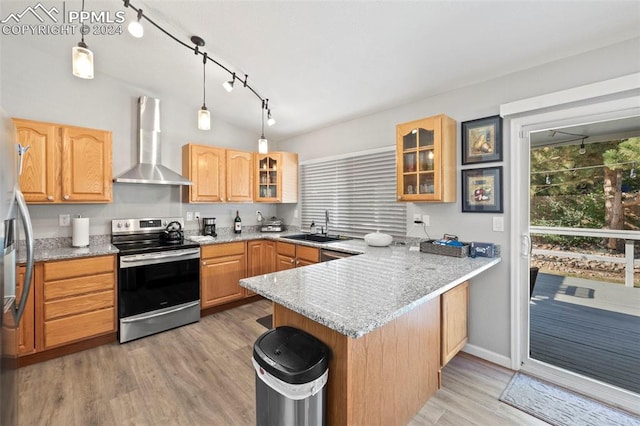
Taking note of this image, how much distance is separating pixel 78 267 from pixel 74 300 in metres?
0.31

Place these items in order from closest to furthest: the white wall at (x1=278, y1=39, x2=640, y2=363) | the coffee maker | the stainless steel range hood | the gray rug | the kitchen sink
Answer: the gray rug, the white wall at (x1=278, y1=39, x2=640, y2=363), the stainless steel range hood, the kitchen sink, the coffee maker

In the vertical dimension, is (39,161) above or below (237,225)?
above

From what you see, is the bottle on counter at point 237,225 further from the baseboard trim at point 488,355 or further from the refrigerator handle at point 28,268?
the baseboard trim at point 488,355

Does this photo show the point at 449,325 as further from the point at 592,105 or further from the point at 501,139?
the point at 592,105

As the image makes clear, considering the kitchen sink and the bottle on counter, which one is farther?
the bottle on counter

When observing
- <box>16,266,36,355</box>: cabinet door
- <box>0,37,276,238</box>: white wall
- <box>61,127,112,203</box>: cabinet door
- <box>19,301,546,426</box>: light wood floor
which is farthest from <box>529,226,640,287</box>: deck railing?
<box>16,266,36,355</box>: cabinet door

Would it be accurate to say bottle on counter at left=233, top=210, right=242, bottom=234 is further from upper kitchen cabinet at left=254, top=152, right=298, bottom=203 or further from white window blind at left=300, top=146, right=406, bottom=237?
white window blind at left=300, top=146, right=406, bottom=237

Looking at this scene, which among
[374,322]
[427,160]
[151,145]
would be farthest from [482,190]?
[151,145]

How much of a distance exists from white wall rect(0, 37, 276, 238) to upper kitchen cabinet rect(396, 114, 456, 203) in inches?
109

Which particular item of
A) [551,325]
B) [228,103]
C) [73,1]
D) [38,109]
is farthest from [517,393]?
[38,109]

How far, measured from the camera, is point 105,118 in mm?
3221

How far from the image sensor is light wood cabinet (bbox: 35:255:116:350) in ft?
7.88

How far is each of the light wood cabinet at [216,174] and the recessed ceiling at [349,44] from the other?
0.81 meters

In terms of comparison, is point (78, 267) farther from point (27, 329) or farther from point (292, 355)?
point (292, 355)
